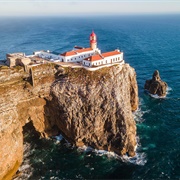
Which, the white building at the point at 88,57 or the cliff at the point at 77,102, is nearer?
the cliff at the point at 77,102

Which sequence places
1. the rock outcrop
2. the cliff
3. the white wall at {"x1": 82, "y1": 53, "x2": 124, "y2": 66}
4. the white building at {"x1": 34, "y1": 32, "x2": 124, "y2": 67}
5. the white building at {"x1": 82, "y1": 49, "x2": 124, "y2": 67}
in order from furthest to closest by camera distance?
the rock outcrop < the white building at {"x1": 34, "y1": 32, "x2": 124, "y2": 67} < the white wall at {"x1": 82, "y1": 53, "x2": 124, "y2": 66} < the white building at {"x1": 82, "y1": 49, "x2": 124, "y2": 67} < the cliff

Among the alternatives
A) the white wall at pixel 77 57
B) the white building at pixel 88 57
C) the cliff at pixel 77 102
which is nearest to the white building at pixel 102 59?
the white building at pixel 88 57

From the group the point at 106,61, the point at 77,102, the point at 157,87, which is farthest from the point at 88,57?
the point at 157,87

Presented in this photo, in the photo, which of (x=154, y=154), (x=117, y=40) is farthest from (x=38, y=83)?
(x=117, y=40)

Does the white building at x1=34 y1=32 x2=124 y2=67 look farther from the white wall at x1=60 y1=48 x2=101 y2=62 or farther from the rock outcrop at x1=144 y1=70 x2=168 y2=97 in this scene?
the rock outcrop at x1=144 y1=70 x2=168 y2=97

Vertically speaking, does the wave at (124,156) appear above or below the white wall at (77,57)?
below

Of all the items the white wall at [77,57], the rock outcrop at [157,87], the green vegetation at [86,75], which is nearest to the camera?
the green vegetation at [86,75]

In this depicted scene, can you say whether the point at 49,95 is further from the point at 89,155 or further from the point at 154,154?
the point at 154,154

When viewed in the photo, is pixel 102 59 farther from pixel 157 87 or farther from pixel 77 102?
pixel 157 87

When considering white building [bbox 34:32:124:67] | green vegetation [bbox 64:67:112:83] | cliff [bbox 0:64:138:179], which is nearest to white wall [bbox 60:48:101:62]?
white building [bbox 34:32:124:67]

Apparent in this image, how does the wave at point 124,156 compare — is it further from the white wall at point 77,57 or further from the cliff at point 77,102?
the white wall at point 77,57
